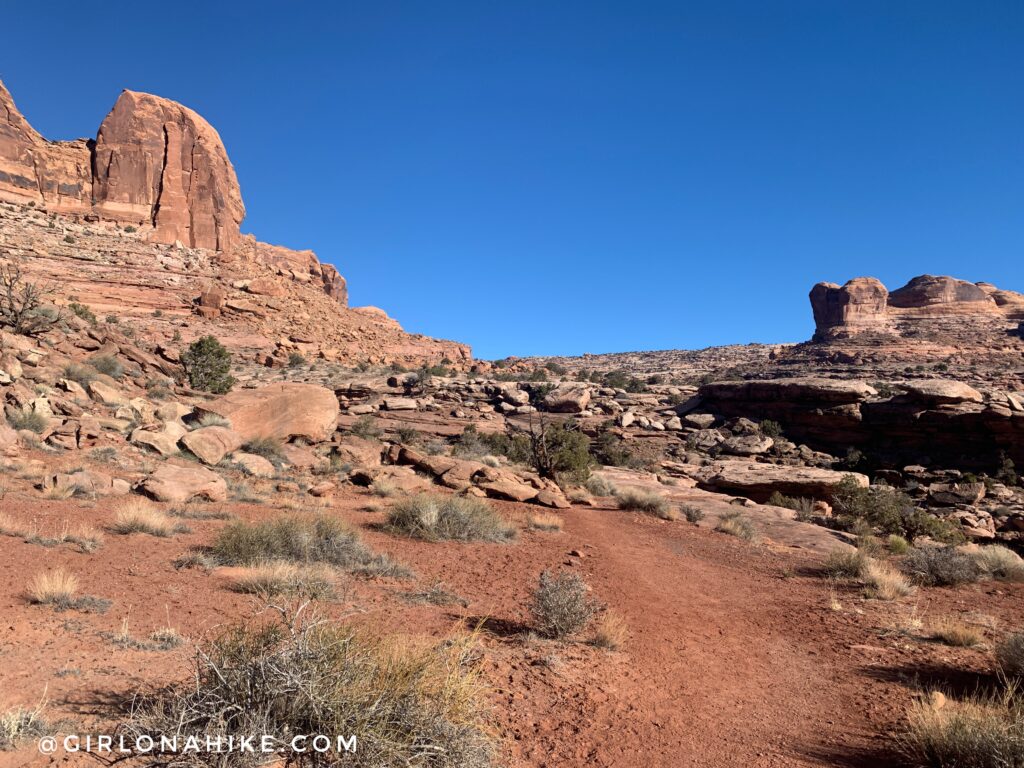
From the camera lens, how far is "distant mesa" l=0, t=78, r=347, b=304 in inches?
2077

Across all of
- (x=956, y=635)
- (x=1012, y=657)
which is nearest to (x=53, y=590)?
(x=1012, y=657)

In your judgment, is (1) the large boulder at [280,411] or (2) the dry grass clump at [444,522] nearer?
(2) the dry grass clump at [444,522]

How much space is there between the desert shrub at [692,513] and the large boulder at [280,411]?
11926 millimetres

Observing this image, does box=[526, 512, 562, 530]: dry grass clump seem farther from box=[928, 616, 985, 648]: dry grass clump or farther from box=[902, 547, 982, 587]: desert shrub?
box=[928, 616, 985, 648]: dry grass clump

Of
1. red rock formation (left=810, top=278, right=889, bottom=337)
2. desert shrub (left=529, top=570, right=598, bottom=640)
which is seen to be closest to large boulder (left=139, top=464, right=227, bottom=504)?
desert shrub (left=529, top=570, right=598, bottom=640)

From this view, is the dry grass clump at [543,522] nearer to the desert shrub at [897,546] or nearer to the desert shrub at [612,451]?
the desert shrub at [897,546]

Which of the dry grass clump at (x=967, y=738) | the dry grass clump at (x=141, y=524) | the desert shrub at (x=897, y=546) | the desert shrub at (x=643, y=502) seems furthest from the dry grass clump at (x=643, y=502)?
the dry grass clump at (x=967, y=738)

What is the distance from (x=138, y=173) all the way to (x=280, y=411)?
53004mm

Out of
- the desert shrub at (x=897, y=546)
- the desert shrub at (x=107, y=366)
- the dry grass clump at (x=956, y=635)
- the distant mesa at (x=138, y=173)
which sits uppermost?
the distant mesa at (x=138, y=173)

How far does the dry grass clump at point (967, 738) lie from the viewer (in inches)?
122

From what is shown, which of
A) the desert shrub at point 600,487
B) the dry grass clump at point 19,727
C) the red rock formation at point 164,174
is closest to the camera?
the dry grass clump at point 19,727

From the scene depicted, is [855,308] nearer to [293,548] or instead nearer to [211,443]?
[211,443]

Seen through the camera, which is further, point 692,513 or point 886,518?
point 886,518

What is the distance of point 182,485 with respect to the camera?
10750 millimetres
